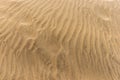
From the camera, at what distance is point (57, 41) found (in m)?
5.01

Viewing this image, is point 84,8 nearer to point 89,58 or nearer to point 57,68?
point 89,58

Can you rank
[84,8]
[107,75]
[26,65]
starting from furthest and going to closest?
[84,8]
[107,75]
[26,65]

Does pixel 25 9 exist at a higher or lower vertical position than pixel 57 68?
higher

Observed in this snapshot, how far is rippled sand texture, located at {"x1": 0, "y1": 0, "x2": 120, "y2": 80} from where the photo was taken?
461 cm

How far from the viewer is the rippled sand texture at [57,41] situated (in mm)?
4609

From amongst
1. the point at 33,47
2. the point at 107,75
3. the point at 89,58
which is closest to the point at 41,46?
the point at 33,47

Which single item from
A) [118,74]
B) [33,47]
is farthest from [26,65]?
[118,74]

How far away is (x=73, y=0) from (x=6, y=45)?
2.42 m

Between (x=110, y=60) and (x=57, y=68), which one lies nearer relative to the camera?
(x=57, y=68)

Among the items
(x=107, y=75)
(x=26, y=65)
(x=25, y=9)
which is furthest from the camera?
(x=25, y=9)

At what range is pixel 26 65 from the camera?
15.0 feet

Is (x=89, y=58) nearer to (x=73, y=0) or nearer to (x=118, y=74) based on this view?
(x=118, y=74)

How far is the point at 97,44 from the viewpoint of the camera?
17.2 ft

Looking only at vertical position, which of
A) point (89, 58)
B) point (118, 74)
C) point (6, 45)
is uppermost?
point (6, 45)
